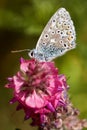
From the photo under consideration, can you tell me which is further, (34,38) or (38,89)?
(34,38)

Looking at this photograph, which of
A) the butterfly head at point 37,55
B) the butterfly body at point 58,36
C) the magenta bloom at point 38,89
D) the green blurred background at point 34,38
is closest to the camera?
the magenta bloom at point 38,89

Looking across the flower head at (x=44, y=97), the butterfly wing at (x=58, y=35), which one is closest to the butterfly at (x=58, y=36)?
the butterfly wing at (x=58, y=35)

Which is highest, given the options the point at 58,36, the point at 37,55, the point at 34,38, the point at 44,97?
the point at 34,38

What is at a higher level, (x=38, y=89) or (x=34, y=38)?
(x=34, y=38)

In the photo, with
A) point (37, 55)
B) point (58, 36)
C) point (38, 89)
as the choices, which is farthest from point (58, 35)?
point (38, 89)

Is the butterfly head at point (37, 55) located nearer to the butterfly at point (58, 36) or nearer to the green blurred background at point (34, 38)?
the butterfly at point (58, 36)

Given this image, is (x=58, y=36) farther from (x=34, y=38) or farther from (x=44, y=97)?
(x=34, y=38)

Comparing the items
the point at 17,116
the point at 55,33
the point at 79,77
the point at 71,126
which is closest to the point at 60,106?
the point at 71,126
